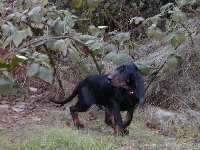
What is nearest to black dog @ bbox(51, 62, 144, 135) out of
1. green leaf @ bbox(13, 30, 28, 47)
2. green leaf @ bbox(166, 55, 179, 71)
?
green leaf @ bbox(166, 55, 179, 71)

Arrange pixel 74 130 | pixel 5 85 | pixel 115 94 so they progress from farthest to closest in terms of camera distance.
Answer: pixel 115 94 → pixel 74 130 → pixel 5 85

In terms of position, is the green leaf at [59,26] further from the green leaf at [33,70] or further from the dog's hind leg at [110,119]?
the green leaf at [33,70]

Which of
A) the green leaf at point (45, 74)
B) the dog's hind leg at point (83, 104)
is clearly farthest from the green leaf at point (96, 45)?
the green leaf at point (45, 74)

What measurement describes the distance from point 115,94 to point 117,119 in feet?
1.16

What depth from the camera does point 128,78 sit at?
4.86 m

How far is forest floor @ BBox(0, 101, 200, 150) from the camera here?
3922 mm

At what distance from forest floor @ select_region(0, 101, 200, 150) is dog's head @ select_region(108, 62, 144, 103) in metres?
0.63

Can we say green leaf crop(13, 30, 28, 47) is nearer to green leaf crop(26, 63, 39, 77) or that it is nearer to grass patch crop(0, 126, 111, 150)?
green leaf crop(26, 63, 39, 77)

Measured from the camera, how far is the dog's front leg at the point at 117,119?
486 cm

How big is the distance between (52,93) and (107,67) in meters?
1.12

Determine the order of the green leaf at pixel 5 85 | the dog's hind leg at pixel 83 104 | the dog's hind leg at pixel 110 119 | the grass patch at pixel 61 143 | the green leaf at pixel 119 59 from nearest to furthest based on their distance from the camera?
the green leaf at pixel 5 85, the grass patch at pixel 61 143, the dog's hind leg at pixel 110 119, the green leaf at pixel 119 59, the dog's hind leg at pixel 83 104

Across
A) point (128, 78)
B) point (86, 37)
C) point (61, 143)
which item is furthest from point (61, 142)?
point (86, 37)

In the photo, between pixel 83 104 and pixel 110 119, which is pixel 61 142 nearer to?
pixel 110 119

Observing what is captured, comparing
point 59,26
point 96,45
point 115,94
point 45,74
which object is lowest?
point 115,94
